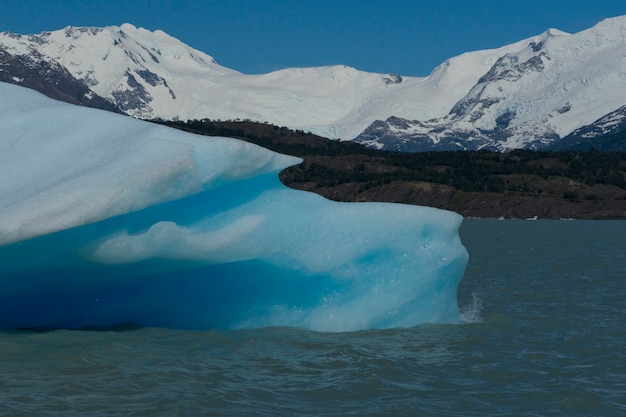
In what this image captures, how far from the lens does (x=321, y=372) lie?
21625mm

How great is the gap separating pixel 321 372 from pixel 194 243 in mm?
5108

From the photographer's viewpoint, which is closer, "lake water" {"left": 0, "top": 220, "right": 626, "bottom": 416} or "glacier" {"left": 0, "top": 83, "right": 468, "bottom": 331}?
"lake water" {"left": 0, "top": 220, "right": 626, "bottom": 416}

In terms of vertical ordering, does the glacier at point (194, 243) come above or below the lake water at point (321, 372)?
above

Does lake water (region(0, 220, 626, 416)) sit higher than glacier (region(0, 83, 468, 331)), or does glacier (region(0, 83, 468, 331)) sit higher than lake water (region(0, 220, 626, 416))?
glacier (region(0, 83, 468, 331))

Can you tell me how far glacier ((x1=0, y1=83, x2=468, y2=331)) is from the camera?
907 inches

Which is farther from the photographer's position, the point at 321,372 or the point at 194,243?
the point at 194,243

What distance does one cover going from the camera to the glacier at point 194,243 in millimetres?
23047

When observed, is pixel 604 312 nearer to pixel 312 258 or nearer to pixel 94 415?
pixel 312 258

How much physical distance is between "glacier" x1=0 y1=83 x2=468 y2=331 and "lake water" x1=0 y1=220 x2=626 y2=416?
2.62 ft

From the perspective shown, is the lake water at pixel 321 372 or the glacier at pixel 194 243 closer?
the lake water at pixel 321 372

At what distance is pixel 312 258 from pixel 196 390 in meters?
6.65

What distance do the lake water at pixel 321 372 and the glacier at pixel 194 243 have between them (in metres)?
0.80

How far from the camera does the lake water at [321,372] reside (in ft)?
61.7

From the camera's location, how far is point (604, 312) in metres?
34.7
